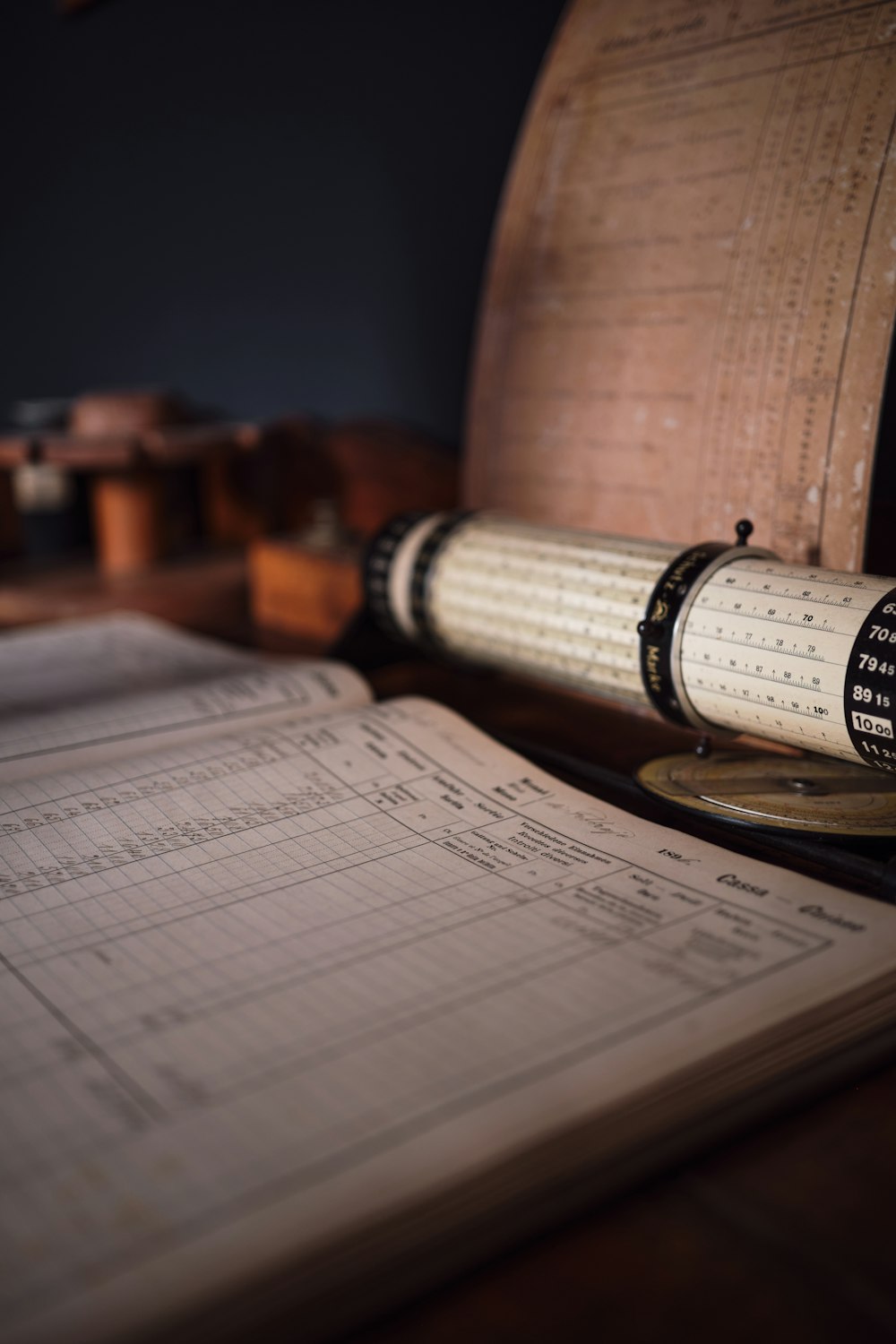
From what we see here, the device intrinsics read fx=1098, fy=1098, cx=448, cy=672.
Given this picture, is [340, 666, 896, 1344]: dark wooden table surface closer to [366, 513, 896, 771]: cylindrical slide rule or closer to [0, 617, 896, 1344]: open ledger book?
[0, 617, 896, 1344]: open ledger book

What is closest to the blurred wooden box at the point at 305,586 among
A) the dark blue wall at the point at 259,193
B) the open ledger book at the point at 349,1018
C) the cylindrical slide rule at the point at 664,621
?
the cylindrical slide rule at the point at 664,621

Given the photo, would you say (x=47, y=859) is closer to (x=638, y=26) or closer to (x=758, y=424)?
(x=758, y=424)

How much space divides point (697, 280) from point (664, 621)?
1.36 ft

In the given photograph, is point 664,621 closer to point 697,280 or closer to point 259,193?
point 697,280

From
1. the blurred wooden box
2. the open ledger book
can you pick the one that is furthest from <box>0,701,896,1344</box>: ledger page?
the blurred wooden box

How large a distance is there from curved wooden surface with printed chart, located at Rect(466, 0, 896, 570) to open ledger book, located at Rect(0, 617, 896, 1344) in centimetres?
37

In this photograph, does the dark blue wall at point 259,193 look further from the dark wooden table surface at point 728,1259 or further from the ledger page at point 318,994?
the dark wooden table surface at point 728,1259

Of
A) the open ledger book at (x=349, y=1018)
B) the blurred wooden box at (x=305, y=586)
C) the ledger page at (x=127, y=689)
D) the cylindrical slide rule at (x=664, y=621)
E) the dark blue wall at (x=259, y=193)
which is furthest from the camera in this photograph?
the dark blue wall at (x=259, y=193)

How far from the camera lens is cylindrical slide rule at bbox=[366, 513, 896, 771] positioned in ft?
2.08

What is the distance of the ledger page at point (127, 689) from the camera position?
0.85 m

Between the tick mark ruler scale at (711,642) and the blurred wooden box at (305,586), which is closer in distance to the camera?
the tick mark ruler scale at (711,642)

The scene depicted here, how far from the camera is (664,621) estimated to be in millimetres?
739

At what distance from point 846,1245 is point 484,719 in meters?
0.64

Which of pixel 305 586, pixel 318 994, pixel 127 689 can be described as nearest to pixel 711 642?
pixel 318 994
